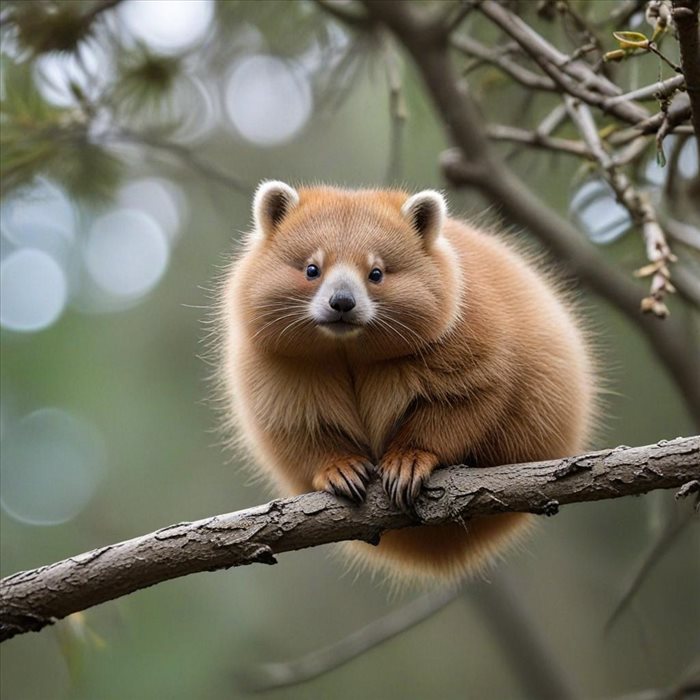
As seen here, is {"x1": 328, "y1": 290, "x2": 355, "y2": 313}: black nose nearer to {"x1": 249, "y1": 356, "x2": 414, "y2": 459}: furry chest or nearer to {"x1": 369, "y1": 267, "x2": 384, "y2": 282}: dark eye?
{"x1": 369, "y1": 267, "x2": 384, "y2": 282}: dark eye

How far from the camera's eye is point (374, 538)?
13.9 feet

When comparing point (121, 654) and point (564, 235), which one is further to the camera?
point (121, 654)

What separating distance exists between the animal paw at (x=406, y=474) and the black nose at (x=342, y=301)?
720 mm

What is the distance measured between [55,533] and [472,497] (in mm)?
6942

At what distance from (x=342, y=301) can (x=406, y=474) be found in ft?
2.57

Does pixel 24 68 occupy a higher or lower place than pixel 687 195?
higher

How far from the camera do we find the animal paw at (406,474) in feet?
13.8

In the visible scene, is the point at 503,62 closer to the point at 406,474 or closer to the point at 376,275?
the point at 376,275

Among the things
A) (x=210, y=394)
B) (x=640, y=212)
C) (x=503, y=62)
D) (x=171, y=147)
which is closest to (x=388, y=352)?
(x=640, y=212)

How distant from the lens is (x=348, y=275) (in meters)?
4.33

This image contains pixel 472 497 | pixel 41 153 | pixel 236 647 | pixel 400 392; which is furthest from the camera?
pixel 236 647

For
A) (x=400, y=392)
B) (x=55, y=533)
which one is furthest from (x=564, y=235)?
(x=55, y=533)

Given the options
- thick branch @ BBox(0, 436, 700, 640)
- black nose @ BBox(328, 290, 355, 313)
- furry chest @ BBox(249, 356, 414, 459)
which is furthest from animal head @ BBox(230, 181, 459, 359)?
thick branch @ BBox(0, 436, 700, 640)

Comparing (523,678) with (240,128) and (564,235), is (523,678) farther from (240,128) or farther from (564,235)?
(240,128)
